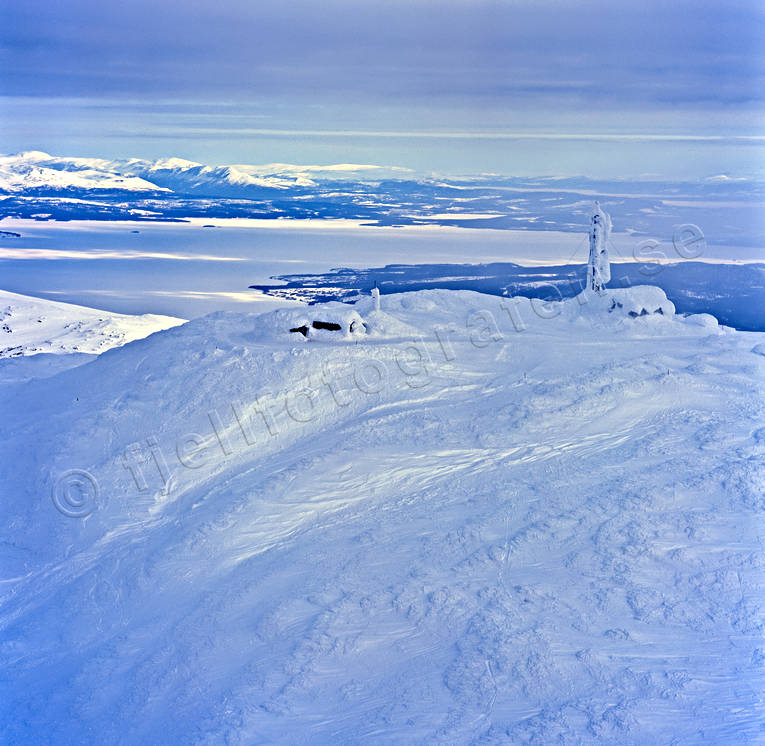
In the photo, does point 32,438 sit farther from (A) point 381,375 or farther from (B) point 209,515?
(A) point 381,375

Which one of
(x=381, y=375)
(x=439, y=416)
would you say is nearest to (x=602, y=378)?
(x=439, y=416)

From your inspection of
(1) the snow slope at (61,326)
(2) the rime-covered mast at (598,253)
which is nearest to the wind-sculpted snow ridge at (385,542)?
(2) the rime-covered mast at (598,253)

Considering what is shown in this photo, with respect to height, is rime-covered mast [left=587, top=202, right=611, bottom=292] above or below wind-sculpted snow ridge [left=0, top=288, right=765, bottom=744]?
above

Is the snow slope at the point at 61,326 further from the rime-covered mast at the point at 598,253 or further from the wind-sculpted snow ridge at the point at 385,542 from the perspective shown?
the rime-covered mast at the point at 598,253

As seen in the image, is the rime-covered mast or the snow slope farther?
the snow slope

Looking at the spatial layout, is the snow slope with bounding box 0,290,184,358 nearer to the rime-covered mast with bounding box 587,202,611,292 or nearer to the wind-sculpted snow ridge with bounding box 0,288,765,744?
the wind-sculpted snow ridge with bounding box 0,288,765,744

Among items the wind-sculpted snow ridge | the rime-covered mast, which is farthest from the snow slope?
the rime-covered mast

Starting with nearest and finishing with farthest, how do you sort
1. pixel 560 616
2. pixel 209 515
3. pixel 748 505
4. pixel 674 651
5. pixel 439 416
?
1. pixel 674 651
2. pixel 560 616
3. pixel 748 505
4. pixel 209 515
5. pixel 439 416
